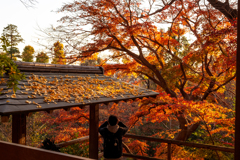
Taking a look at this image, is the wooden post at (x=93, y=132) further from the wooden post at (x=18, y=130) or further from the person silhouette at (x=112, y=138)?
the wooden post at (x=18, y=130)

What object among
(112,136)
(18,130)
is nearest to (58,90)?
(18,130)

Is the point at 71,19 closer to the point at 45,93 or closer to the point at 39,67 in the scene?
the point at 39,67

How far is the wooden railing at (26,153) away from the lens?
1.17m

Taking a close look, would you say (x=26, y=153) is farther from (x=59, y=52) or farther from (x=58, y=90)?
(x=59, y=52)

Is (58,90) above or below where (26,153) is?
above

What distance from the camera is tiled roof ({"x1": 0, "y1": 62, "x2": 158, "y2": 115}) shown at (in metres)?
2.43

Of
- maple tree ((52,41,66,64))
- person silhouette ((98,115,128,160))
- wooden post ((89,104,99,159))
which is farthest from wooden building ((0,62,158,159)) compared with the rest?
maple tree ((52,41,66,64))

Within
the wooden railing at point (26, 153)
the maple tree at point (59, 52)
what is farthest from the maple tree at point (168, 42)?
the wooden railing at point (26, 153)

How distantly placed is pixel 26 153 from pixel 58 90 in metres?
1.90

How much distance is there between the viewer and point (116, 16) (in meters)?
6.90

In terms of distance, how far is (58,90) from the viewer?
125 inches

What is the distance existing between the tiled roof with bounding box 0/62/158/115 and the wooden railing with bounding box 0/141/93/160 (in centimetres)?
68

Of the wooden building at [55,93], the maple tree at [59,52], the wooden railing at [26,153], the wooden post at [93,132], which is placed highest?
the maple tree at [59,52]

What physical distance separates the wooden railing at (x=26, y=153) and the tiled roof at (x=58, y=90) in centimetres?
68
